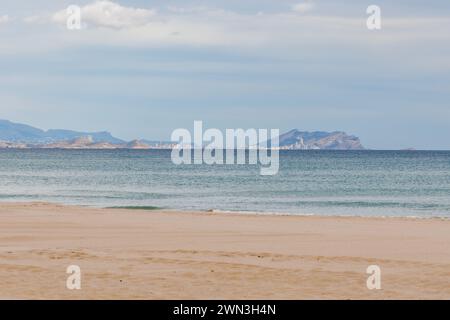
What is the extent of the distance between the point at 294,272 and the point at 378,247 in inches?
243

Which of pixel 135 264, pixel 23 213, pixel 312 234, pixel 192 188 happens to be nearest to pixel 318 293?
pixel 135 264

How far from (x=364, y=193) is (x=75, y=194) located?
894 inches

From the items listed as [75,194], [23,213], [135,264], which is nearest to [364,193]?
[75,194]

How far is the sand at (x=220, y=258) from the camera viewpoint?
1371 centimetres

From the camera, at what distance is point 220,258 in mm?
18109

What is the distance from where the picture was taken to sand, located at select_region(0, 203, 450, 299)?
45.0 ft

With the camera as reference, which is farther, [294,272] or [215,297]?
[294,272]

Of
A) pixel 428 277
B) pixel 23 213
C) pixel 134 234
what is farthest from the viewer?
pixel 23 213

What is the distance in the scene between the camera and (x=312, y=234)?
25.1 metres

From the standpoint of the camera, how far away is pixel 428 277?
15.4m

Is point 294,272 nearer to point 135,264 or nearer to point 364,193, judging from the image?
point 135,264

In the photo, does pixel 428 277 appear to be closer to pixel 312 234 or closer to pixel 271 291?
pixel 271 291

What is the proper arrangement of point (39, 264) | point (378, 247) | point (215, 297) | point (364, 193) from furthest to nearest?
point (364, 193)
point (378, 247)
point (39, 264)
point (215, 297)

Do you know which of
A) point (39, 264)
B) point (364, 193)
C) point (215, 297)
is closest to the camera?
point (215, 297)
